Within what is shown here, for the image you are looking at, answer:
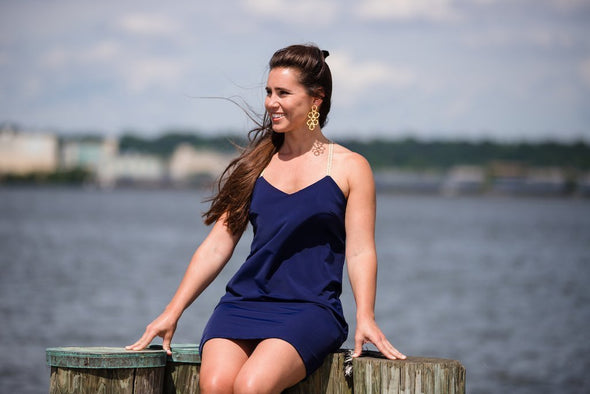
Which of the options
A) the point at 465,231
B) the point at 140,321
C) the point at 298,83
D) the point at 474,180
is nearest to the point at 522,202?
the point at 474,180

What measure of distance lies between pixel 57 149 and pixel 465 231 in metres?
117

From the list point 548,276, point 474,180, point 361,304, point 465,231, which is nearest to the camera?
point 361,304

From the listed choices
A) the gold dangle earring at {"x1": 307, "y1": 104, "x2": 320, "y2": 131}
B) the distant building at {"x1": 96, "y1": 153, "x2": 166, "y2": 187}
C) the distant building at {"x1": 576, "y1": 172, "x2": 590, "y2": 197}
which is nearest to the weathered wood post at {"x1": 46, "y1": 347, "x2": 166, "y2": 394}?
the gold dangle earring at {"x1": 307, "y1": 104, "x2": 320, "y2": 131}

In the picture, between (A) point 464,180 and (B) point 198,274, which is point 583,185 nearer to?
(A) point 464,180

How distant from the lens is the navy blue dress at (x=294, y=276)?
3.72 metres

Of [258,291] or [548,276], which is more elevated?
[548,276]

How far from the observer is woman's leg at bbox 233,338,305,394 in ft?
11.5

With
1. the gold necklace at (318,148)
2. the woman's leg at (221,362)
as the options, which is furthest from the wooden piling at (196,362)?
the gold necklace at (318,148)

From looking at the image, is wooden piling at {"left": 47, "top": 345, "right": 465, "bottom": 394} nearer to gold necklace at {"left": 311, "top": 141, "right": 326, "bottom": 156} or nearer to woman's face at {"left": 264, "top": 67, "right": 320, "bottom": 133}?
gold necklace at {"left": 311, "top": 141, "right": 326, "bottom": 156}

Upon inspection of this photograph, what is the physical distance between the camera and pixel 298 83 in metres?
4.04

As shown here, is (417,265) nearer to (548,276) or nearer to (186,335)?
(548,276)

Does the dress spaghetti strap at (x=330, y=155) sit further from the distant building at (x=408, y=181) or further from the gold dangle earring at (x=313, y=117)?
the distant building at (x=408, y=181)

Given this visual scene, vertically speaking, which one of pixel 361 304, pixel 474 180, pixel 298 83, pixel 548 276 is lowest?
pixel 361 304

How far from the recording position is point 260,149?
4.27 meters
